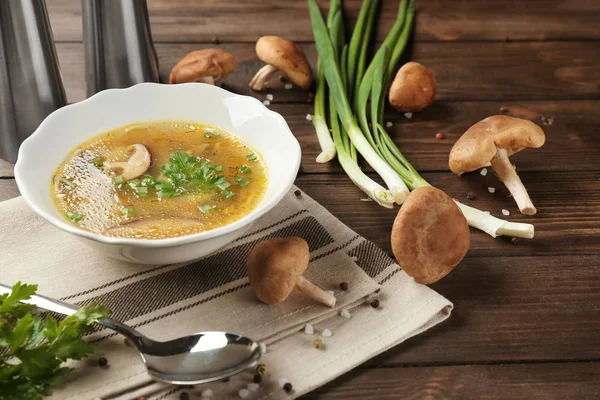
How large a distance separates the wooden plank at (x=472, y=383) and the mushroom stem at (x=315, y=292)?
187 mm

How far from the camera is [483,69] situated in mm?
2980

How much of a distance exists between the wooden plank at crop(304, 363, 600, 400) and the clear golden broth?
50 cm

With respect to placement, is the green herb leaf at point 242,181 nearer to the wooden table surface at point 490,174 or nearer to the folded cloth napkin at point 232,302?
the folded cloth napkin at point 232,302

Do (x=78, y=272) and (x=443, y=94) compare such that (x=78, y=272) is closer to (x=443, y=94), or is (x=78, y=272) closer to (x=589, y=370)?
(x=589, y=370)

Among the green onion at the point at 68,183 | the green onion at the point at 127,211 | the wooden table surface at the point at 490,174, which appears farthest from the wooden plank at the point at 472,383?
the green onion at the point at 68,183

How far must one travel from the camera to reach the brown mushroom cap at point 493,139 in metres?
2.20

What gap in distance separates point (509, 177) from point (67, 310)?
1.32 metres

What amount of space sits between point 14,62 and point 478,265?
4.80ft

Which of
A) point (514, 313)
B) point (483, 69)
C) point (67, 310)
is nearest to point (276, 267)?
point (67, 310)

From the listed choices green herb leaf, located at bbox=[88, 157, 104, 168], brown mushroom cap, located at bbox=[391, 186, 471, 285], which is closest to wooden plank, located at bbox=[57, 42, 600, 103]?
green herb leaf, located at bbox=[88, 157, 104, 168]

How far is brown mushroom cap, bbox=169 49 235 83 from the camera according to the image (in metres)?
2.57

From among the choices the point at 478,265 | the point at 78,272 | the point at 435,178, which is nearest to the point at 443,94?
the point at 435,178

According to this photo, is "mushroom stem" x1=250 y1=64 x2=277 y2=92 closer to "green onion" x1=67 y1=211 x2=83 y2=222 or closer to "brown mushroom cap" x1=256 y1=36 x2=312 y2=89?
"brown mushroom cap" x1=256 y1=36 x2=312 y2=89

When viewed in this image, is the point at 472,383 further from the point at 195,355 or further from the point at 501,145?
the point at 501,145
